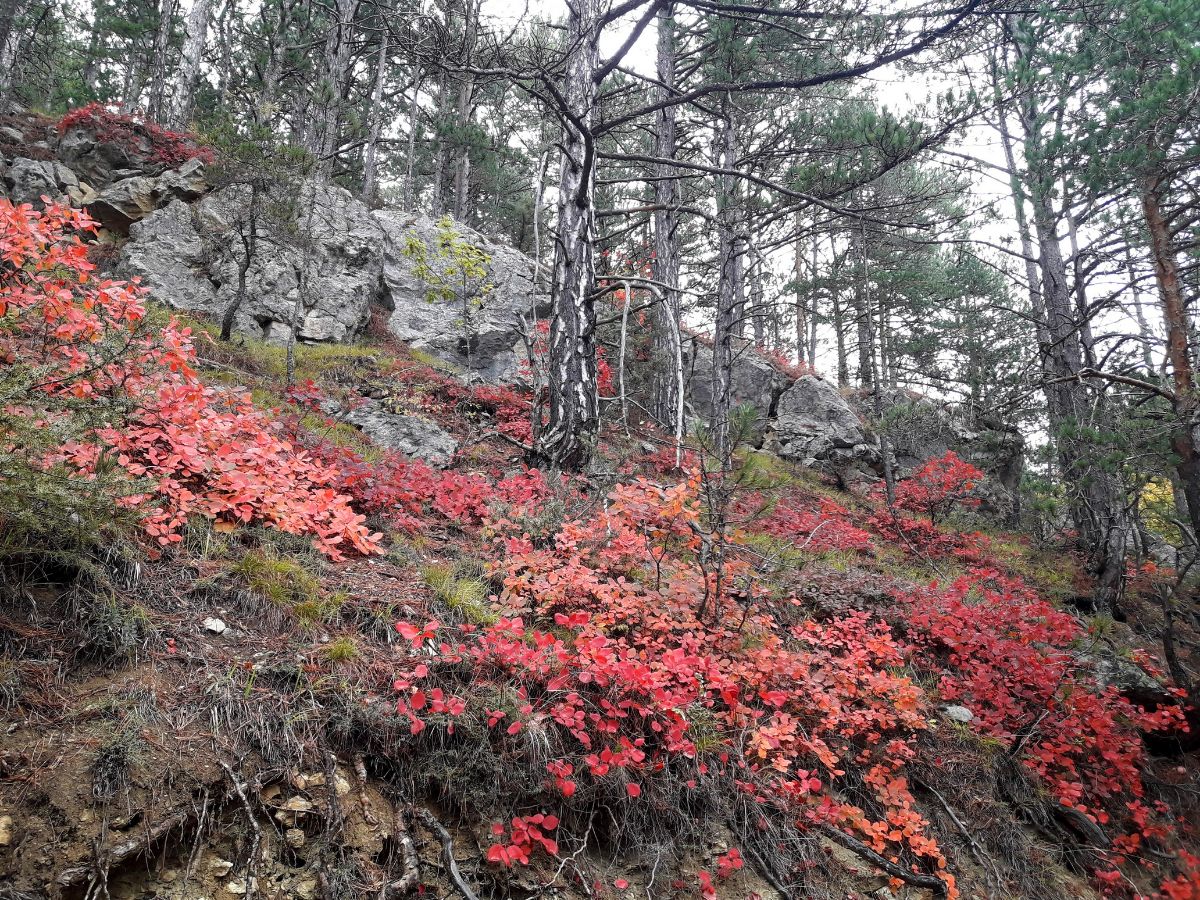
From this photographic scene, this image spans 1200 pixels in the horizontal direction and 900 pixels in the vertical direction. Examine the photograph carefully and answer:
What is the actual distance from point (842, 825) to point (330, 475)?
4280mm

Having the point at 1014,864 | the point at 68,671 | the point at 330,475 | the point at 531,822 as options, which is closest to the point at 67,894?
the point at 68,671

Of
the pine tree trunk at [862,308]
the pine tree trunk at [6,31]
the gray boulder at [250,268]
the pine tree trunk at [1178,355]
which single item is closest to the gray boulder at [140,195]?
the gray boulder at [250,268]

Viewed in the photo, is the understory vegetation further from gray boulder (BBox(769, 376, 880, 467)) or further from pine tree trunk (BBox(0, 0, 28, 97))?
pine tree trunk (BBox(0, 0, 28, 97))

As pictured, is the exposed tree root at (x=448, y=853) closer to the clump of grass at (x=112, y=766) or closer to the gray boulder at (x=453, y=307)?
the clump of grass at (x=112, y=766)

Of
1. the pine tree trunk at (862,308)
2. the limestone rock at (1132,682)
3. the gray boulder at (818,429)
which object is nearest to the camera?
the limestone rock at (1132,682)

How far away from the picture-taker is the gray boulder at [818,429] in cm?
1480

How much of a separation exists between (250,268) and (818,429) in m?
13.0

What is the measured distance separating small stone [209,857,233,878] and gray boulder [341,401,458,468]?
4688 millimetres

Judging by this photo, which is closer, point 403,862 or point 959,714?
point 403,862

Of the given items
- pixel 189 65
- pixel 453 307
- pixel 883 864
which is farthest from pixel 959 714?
pixel 189 65

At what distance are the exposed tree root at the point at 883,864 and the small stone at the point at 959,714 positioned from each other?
67.2 inches

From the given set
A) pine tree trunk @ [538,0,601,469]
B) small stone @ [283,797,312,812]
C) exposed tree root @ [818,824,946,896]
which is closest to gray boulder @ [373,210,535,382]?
pine tree trunk @ [538,0,601,469]

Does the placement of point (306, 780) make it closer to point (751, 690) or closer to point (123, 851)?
point (123, 851)

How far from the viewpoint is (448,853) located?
2.59 m
